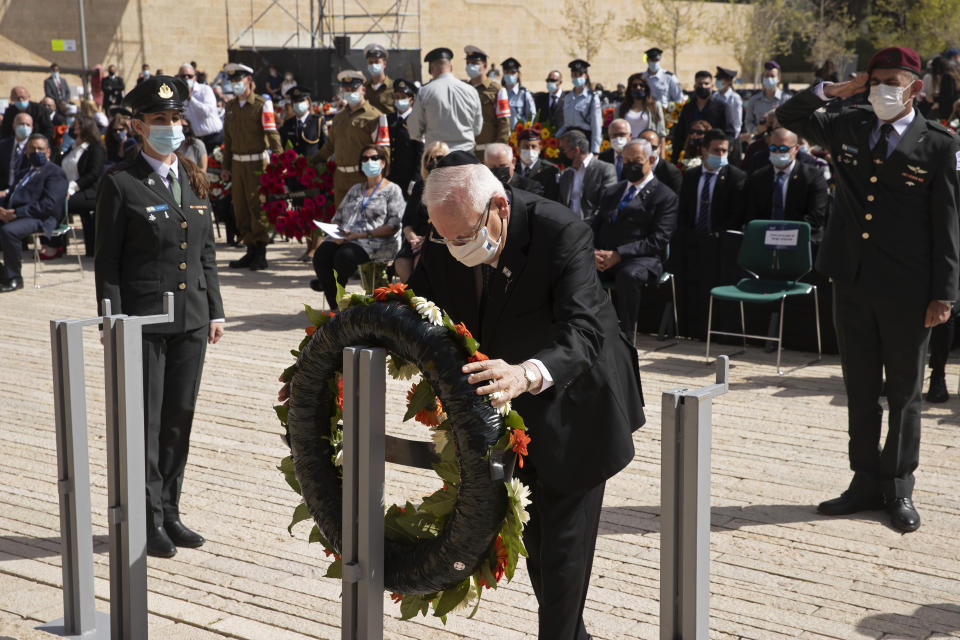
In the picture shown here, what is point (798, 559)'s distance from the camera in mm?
5055

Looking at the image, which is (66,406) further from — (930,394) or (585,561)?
(930,394)

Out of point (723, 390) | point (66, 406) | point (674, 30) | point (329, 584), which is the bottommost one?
point (329, 584)

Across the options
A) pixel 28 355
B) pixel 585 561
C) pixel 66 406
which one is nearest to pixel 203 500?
pixel 66 406

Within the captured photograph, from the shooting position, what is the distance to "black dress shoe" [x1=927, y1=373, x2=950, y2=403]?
770cm

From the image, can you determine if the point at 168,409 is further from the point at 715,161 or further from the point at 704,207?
the point at 715,161

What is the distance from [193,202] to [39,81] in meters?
31.9

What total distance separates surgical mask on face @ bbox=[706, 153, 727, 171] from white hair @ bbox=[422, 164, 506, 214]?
729cm

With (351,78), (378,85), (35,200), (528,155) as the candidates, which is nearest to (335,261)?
(528,155)

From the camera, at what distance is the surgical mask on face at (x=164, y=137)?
5.12m

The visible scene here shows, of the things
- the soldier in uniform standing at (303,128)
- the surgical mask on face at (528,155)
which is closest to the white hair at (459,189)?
the surgical mask on face at (528,155)

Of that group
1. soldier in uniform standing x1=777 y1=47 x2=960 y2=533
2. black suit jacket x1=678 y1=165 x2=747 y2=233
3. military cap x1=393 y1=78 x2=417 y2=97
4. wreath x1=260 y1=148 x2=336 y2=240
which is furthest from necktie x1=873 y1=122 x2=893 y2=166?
military cap x1=393 y1=78 x2=417 y2=97

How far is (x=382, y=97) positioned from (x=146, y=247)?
9.34 m

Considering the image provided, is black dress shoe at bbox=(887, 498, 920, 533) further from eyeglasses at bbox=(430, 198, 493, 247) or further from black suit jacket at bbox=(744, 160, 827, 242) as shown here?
black suit jacket at bbox=(744, 160, 827, 242)

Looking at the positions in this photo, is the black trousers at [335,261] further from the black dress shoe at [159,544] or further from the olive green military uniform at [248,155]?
the black dress shoe at [159,544]
